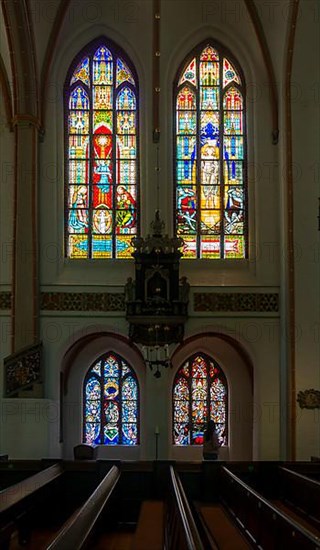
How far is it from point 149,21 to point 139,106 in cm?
195

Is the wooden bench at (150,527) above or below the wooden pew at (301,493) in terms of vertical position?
below

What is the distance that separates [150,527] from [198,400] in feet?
37.8

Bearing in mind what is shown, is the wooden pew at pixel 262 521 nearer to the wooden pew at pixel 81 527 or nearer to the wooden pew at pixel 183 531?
the wooden pew at pixel 183 531

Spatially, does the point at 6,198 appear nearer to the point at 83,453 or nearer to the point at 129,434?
the point at 83,453

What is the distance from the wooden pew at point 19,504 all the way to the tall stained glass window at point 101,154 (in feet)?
29.3

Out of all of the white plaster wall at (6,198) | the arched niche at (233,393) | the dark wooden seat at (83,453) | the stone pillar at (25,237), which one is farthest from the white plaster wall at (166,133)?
the dark wooden seat at (83,453)

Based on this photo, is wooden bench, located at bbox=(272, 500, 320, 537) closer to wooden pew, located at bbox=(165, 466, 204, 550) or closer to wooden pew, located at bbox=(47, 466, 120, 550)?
wooden pew, located at bbox=(165, 466, 204, 550)

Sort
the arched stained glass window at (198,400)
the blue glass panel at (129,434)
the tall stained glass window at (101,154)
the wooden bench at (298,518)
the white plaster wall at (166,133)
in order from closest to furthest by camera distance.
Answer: the wooden bench at (298,518), the white plaster wall at (166,133), the tall stained glass window at (101,154), the blue glass panel at (129,434), the arched stained glass window at (198,400)

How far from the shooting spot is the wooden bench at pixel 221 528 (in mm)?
8805

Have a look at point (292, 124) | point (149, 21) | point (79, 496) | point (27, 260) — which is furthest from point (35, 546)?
point (149, 21)

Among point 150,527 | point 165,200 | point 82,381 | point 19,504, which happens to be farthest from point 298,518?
point 82,381

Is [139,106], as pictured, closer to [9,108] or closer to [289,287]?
[9,108]

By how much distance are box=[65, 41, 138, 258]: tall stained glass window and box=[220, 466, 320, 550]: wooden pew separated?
9177 mm

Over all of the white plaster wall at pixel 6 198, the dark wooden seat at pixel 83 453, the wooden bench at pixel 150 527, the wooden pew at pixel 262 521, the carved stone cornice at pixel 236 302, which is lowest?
the wooden bench at pixel 150 527
